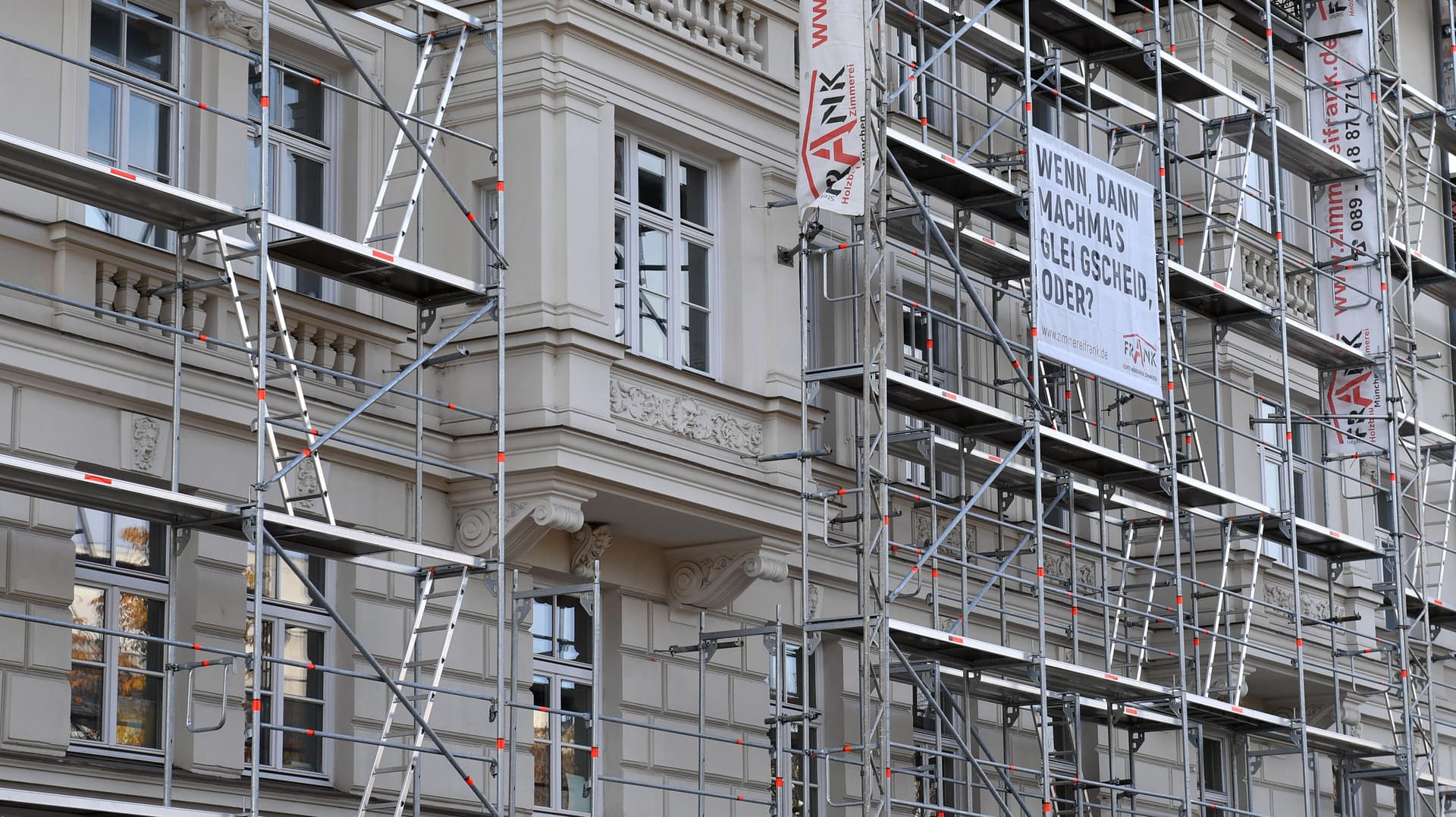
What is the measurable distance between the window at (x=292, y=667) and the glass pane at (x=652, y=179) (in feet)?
12.9

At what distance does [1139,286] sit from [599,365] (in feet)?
17.4

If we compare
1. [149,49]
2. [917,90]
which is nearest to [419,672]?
[149,49]

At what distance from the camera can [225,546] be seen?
15.1 metres

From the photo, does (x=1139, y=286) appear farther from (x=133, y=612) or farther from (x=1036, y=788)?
(x=133, y=612)

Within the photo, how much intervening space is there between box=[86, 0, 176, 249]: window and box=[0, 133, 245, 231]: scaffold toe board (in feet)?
4.72

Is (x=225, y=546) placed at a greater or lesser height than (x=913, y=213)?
lesser

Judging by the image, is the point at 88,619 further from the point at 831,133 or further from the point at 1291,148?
the point at 1291,148

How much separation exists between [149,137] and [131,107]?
0.78 ft

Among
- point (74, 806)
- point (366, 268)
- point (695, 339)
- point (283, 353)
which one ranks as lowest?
point (74, 806)

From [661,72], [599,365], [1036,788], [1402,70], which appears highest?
[1402,70]

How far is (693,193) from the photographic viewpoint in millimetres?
18641

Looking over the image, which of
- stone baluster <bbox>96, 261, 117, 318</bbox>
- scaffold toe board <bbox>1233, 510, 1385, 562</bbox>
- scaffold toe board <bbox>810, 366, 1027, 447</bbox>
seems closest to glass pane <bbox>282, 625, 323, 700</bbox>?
stone baluster <bbox>96, 261, 117, 318</bbox>

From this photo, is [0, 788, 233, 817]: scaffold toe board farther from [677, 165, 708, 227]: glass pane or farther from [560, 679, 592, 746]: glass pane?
[677, 165, 708, 227]: glass pane

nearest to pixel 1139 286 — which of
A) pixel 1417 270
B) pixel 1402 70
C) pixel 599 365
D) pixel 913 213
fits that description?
pixel 913 213
